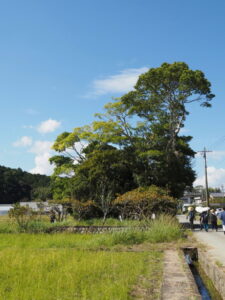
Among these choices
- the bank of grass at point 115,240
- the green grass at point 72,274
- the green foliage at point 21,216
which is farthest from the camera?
the green foliage at point 21,216

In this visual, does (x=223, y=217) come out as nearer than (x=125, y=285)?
No

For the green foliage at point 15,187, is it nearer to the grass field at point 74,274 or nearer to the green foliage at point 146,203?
Result: the green foliage at point 146,203

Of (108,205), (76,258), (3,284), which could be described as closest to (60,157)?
(108,205)

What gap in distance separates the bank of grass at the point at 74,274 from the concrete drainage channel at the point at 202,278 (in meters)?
1.28

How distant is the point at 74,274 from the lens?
9172 mm

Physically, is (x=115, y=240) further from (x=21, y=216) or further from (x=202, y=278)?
(x=21, y=216)

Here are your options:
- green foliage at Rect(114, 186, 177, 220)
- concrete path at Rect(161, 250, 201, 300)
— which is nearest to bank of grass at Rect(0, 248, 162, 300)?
concrete path at Rect(161, 250, 201, 300)

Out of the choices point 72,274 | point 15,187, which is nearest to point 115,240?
point 72,274

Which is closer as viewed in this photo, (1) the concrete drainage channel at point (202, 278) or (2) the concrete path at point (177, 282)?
(2) the concrete path at point (177, 282)

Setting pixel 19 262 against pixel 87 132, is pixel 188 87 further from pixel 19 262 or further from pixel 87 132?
pixel 19 262

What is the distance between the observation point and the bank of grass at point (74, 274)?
287 inches

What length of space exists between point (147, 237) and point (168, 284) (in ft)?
30.2

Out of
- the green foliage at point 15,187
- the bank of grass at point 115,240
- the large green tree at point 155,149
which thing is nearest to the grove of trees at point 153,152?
the large green tree at point 155,149

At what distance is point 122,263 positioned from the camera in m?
10.8
